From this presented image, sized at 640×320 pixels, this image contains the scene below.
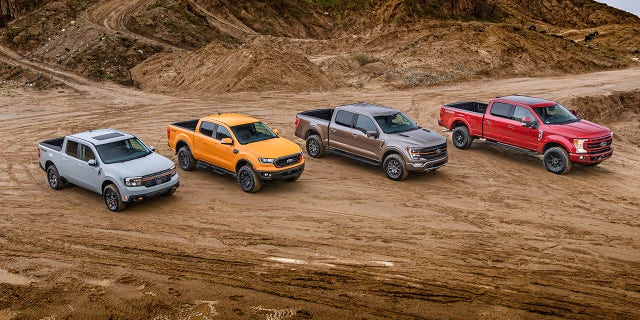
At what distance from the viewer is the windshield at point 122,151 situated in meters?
13.6

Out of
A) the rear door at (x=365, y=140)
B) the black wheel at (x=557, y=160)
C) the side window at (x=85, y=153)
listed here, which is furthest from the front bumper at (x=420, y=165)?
the side window at (x=85, y=153)

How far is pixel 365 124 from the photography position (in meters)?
16.7

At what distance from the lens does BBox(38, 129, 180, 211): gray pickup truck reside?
13.0m

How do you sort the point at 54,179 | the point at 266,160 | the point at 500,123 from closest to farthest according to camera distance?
the point at 266,160, the point at 54,179, the point at 500,123

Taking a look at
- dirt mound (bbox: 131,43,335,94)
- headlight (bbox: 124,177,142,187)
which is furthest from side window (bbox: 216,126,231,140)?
dirt mound (bbox: 131,43,335,94)

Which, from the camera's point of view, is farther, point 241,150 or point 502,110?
point 502,110

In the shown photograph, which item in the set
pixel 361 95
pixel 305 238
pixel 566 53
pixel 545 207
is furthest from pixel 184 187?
pixel 566 53

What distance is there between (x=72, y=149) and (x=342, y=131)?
7.92m

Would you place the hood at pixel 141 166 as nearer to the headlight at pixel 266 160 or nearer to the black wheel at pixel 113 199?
the black wheel at pixel 113 199

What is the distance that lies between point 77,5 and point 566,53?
44590 millimetres

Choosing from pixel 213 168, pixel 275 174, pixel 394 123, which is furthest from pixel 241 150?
pixel 394 123

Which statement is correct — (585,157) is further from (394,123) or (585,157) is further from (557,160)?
(394,123)

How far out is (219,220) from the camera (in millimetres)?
12828

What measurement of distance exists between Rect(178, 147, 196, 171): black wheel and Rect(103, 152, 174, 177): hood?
7.04 feet
